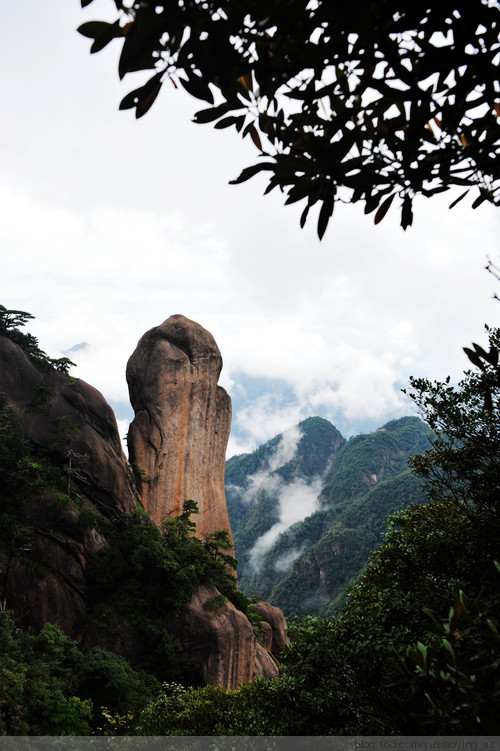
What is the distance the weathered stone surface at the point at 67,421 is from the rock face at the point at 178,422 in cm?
314

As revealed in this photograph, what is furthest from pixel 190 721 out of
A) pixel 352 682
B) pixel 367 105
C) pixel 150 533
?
pixel 150 533

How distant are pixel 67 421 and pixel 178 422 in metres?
6.78

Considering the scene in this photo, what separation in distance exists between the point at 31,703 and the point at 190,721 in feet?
15.4

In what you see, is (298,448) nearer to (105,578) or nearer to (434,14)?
(105,578)

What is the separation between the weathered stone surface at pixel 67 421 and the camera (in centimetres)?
1761

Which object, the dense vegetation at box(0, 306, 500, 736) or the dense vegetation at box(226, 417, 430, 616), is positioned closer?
the dense vegetation at box(0, 306, 500, 736)

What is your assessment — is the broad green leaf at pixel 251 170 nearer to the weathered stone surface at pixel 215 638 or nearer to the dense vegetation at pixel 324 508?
the weathered stone surface at pixel 215 638

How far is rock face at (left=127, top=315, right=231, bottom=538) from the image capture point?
22.9 metres

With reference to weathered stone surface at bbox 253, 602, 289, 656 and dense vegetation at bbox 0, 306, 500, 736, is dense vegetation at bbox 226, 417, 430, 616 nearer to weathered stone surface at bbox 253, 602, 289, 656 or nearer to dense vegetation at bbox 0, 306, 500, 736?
weathered stone surface at bbox 253, 602, 289, 656

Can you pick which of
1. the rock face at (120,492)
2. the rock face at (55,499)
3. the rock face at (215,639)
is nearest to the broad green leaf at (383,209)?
the rock face at (120,492)

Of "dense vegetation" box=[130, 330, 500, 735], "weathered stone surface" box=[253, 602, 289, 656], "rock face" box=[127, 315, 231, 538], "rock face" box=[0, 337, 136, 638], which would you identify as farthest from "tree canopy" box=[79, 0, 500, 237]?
"weathered stone surface" box=[253, 602, 289, 656]

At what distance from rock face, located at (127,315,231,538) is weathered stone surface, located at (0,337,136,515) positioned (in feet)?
10.3

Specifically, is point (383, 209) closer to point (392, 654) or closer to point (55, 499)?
point (392, 654)

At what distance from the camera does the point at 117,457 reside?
19844 mm
